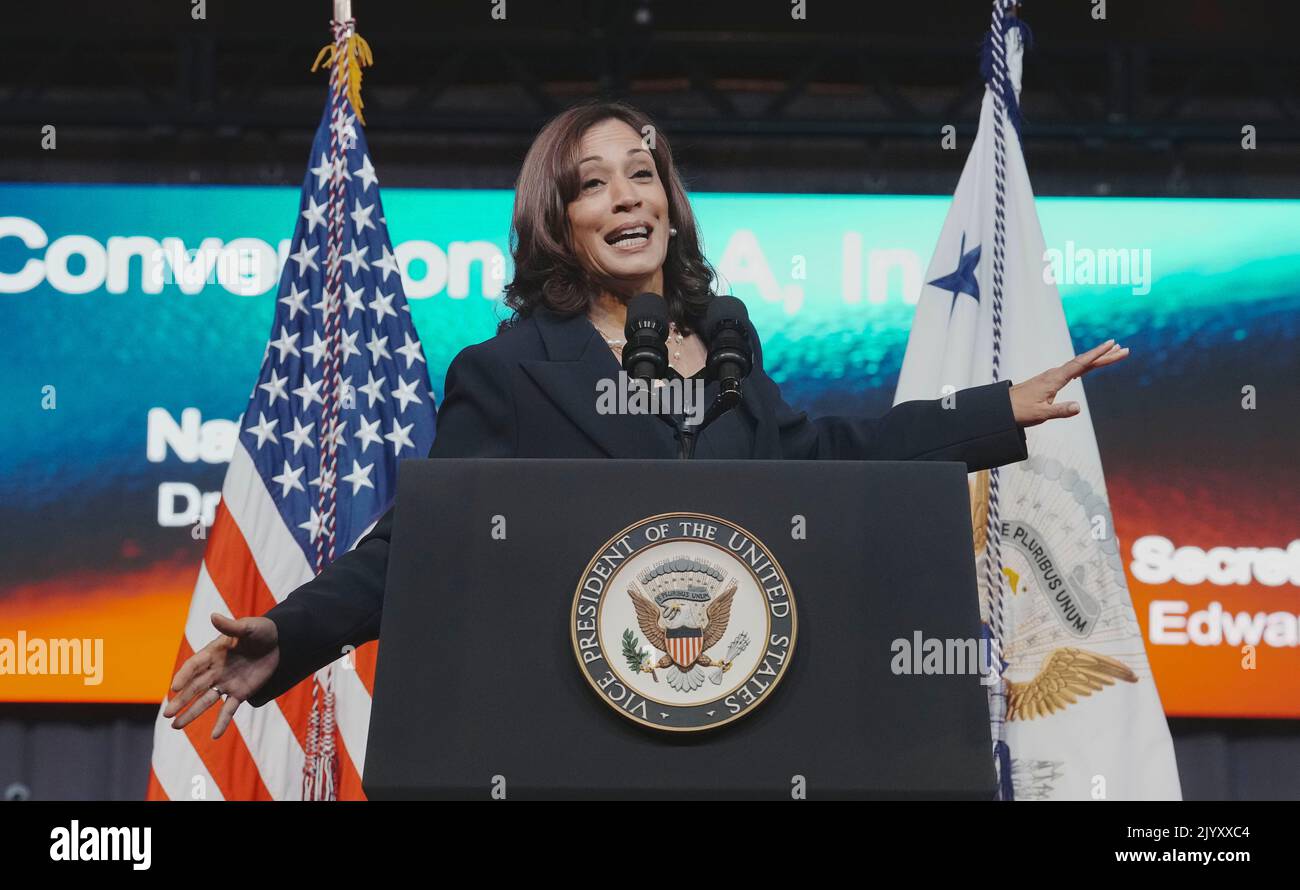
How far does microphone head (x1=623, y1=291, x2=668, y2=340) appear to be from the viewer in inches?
54.8

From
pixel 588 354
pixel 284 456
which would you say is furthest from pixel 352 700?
pixel 588 354

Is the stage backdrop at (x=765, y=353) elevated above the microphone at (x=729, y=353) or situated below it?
above

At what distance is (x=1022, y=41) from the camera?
3.28 meters

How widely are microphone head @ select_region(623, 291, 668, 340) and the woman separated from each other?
0.46 feet

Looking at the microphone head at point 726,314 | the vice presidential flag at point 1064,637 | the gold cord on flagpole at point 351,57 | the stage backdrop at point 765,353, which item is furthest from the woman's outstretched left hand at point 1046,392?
the stage backdrop at point 765,353

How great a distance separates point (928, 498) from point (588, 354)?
1.89 ft

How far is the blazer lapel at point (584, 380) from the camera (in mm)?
1514

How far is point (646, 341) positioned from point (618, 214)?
0.42 meters

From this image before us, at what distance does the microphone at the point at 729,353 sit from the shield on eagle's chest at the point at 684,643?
0.34m

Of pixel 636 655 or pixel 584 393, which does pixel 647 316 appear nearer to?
pixel 584 393

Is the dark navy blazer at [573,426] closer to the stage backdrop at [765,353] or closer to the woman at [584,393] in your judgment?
the woman at [584,393]

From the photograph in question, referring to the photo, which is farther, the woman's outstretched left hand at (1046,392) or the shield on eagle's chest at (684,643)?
the woman's outstretched left hand at (1046,392)

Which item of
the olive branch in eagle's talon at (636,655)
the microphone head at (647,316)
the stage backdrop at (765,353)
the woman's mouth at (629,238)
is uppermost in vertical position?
the stage backdrop at (765,353)

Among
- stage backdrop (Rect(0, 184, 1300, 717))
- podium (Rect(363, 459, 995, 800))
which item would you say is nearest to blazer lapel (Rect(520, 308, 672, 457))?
podium (Rect(363, 459, 995, 800))
